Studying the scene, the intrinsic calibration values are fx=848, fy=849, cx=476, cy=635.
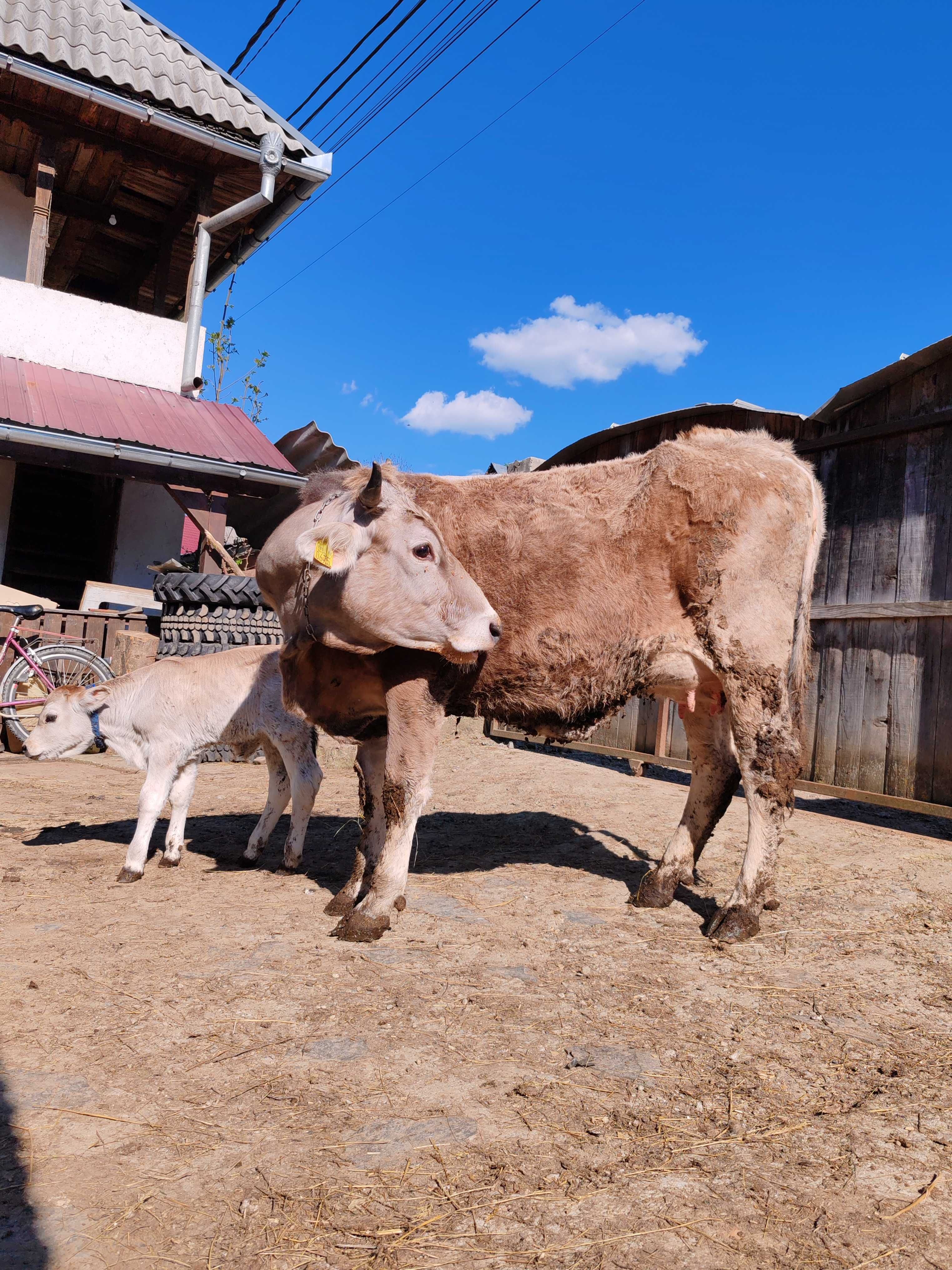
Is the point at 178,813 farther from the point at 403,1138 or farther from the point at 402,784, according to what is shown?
the point at 403,1138

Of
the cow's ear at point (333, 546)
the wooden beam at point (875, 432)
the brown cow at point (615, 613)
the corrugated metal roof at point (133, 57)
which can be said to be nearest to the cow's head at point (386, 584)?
the cow's ear at point (333, 546)

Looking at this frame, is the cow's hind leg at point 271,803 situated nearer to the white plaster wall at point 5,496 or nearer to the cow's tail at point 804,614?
the cow's tail at point 804,614

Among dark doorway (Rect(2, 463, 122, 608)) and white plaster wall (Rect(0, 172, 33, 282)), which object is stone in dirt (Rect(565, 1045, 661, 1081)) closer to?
dark doorway (Rect(2, 463, 122, 608))

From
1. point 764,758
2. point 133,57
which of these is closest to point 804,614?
point 764,758

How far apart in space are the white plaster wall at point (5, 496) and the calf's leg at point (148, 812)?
748 centimetres

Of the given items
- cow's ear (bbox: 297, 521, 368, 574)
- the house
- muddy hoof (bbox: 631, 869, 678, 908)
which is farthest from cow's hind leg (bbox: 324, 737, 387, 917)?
the house

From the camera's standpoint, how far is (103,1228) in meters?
1.70

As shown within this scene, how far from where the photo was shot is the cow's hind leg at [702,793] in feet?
15.4

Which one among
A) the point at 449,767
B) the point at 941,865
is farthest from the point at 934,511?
the point at 449,767

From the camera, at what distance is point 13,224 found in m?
Result: 12.0

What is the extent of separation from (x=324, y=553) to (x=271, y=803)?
7.64 ft

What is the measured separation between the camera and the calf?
16.4 ft

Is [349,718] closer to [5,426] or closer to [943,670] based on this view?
[943,670]

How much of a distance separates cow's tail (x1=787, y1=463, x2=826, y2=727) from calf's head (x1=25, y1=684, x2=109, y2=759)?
13.5 feet
